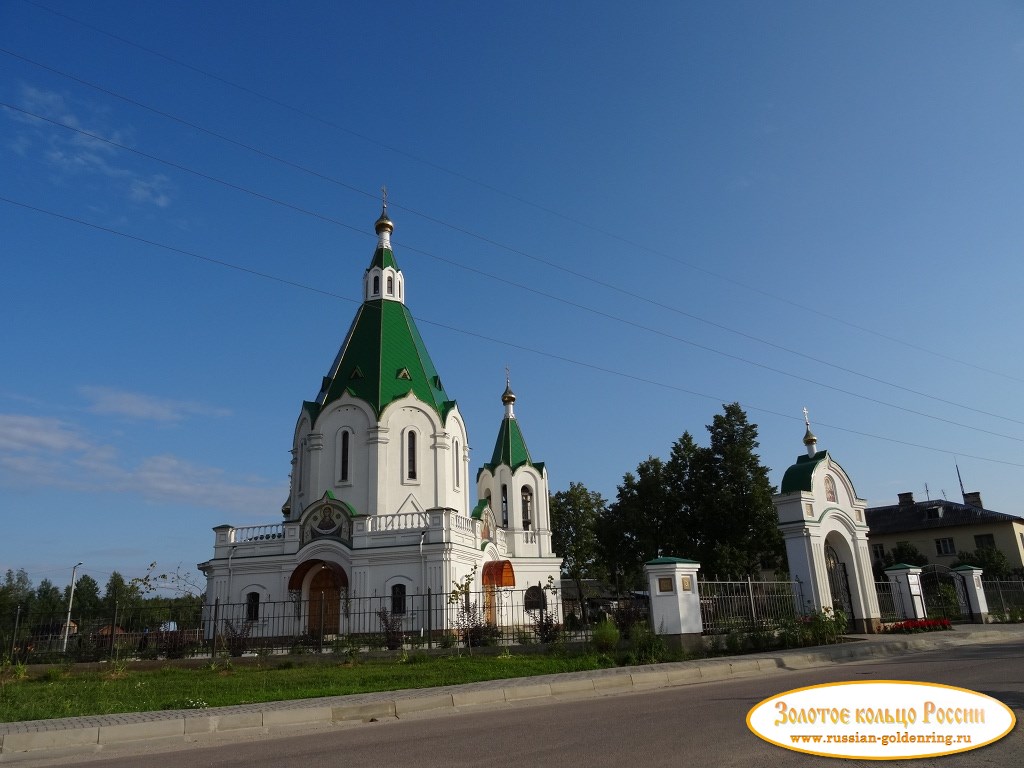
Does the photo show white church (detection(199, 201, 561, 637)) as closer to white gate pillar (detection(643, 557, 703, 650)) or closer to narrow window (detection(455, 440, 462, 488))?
narrow window (detection(455, 440, 462, 488))

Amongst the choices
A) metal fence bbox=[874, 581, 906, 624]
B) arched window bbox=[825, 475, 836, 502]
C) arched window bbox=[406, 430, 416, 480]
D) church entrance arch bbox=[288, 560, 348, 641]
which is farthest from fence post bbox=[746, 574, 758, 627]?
arched window bbox=[406, 430, 416, 480]

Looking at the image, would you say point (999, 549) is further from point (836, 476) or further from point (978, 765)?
point (978, 765)

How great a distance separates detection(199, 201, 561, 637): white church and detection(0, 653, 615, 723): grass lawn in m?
6.83

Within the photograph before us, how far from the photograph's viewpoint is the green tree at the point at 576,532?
42500mm

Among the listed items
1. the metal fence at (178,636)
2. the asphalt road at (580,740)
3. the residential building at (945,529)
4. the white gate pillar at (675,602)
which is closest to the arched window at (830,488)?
the white gate pillar at (675,602)

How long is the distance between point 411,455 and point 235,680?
51.9 feet

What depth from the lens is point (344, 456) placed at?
2794 centimetres

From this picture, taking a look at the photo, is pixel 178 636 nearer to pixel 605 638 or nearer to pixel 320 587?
pixel 320 587

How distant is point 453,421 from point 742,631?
16.5 m

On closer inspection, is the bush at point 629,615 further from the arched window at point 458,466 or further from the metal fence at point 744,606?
the arched window at point 458,466

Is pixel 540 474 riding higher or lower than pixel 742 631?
higher

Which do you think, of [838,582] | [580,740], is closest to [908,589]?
[838,582]

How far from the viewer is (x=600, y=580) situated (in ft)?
148

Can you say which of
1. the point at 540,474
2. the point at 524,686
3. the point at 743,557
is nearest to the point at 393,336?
the point at 540,474
